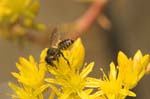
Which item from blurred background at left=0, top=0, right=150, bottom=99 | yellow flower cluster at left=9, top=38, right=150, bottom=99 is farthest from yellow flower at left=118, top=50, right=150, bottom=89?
blurred background at left=0, top=0, right=150, bottom=99

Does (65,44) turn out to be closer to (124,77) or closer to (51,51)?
(51,51)

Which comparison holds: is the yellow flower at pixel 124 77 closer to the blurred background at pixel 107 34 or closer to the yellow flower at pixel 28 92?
Result: the yellow flower at pixel 28 92

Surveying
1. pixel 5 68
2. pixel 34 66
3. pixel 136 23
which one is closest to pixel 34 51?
pixel 5 68

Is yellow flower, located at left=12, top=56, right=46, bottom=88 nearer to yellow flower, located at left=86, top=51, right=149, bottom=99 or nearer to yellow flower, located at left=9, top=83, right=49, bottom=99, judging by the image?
yellow flower, located at left=9, top=83, right=49, bottom=99

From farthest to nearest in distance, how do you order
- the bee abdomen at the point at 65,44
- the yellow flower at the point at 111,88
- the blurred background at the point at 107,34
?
the blurred background at the point at 107,34, the bee abdomen at the point at 65,44, the yellow flower at the point at 111,88

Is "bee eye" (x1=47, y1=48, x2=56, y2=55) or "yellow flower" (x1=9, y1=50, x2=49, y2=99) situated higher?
"bee eye" (x1=47, y1=48, x2=56, y2=55)

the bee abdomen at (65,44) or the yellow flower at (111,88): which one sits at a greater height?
the bee abdomen at (65,44)

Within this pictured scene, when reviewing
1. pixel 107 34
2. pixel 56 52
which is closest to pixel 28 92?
pixel 56 52

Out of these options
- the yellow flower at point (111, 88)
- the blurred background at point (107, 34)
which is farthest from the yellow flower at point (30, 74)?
the blurred background at point (107, 34)
